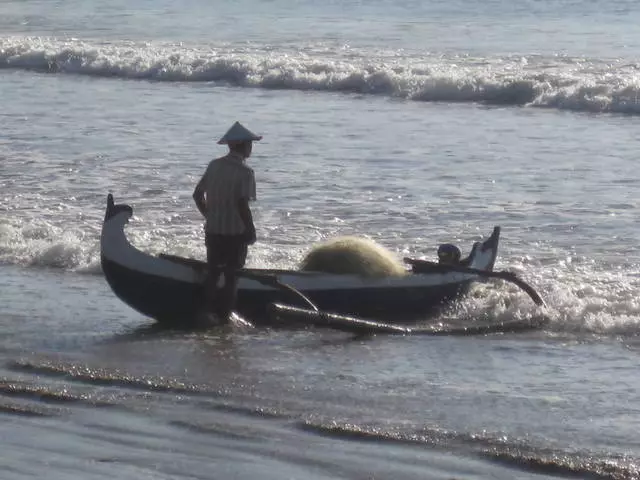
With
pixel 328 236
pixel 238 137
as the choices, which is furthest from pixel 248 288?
pixel 328 236

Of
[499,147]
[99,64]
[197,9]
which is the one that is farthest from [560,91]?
[197,9]

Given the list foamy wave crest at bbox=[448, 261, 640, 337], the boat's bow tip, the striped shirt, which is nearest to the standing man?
the striped shirt

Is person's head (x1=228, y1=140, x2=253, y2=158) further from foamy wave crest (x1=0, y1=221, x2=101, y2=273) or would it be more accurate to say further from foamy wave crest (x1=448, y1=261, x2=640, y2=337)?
foamy wave crest (x1=0, y1=221, x2=101, y2=273)

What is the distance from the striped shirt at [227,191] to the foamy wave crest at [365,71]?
18006 millimetres

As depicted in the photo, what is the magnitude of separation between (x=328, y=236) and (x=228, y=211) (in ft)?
15.2

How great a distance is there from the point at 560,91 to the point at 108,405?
21895mm

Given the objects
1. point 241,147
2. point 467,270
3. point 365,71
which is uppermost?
point 241,147

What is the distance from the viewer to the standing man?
35.9ft

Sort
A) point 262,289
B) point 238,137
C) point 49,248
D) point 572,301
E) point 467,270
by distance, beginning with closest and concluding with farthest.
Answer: point 238,137
point 262,289
point 467,270
point 572,301
point 49,248

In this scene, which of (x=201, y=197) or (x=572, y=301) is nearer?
(x=201, y=197)

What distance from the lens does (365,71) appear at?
1305 inches

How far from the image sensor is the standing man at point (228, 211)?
35.9 ft

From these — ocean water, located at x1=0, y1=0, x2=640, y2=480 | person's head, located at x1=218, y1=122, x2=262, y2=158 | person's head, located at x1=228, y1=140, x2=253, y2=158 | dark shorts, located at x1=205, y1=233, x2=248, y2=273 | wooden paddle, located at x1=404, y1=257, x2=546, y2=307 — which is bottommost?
ocean water, located at x1=0, y1=0, x2=640, y2=480

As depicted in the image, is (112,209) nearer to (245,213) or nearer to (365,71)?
(245,213)
